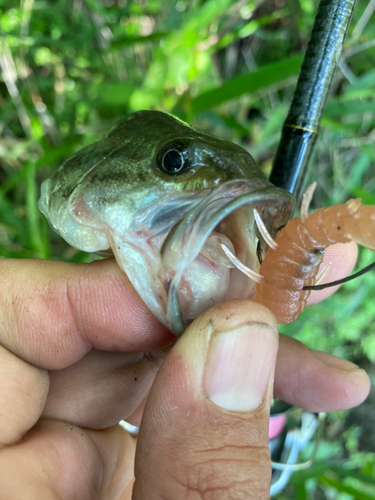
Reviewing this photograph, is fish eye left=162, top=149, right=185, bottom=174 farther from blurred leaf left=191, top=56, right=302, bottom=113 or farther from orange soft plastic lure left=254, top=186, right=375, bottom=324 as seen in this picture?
blurred leaf left=191, top=56, right=302, bottom=113

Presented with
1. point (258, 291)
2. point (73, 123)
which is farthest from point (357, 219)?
point (73, 123)

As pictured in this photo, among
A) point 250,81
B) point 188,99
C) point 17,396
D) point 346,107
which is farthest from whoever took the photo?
point 188,99

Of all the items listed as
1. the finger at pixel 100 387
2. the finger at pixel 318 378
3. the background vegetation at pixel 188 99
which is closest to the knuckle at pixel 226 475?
the finger at pixel 100 387

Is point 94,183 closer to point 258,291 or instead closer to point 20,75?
point 258,291

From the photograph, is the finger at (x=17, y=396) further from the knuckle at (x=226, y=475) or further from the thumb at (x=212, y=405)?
the knuckle at (x=226, y=475)

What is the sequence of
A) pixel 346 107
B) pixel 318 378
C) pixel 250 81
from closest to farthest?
pixel 318 378, pixel 250 81, pixel 346 107

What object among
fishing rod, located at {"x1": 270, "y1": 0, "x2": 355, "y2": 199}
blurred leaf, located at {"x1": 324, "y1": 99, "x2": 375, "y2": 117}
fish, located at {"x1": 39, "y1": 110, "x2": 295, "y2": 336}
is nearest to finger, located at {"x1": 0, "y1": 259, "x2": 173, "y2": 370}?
fish, located at {"x1": 39, "y1": 110, "x2": 295, "y2": 336}

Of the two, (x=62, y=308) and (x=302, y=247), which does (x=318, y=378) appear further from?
(x=62, y=308)

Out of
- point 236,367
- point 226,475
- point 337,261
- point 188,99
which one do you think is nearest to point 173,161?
point 236,367
